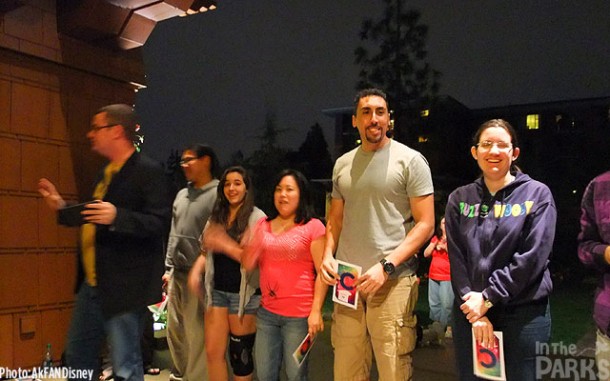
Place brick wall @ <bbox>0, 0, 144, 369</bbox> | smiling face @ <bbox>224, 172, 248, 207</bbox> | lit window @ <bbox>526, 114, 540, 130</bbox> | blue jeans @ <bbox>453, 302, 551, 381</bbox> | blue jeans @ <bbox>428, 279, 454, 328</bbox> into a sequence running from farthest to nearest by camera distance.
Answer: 1. lit window @ <bbox>526, 114, 540, 130</bbox>
2. blue jeans @ <bbox>428, 279, 454, 328</bbox>
3. brick wall @ <bbox>0, 0, 144, 369</bbox>
4. smiling face @ <bbox>224, 172, 248, 207</bbox>
5. blue jeans @ <bbox>453, 302, 551, 381</bbox>

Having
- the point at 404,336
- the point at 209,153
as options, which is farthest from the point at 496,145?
the point at 209,153

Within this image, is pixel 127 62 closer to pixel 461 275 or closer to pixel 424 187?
pixel 424 187

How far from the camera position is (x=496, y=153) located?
108 inches

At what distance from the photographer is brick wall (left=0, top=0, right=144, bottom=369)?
15.4 ft

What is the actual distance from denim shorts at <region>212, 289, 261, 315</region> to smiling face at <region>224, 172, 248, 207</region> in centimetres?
69

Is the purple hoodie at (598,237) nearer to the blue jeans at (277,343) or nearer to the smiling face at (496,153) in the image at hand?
the smiling face at (496,153)

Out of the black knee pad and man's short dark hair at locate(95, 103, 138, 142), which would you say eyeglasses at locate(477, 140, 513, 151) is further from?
the black knee pad

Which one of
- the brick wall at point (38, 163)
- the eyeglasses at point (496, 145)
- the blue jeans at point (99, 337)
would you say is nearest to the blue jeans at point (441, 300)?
the eyeglasses at point (496, 145)

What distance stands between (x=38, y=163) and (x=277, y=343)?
3087 millimetres

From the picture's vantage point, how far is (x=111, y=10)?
16.8 feet

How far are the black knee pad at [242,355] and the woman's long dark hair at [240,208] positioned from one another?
2.54ft

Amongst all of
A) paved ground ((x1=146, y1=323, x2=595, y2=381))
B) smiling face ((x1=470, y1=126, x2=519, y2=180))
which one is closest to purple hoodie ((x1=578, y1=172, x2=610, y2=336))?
smiling face ((x1=470, y1=126, x2=519, y2=180))

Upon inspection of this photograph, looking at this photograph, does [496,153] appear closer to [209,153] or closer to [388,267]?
[388,267]

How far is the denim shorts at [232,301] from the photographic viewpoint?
3735 mm
